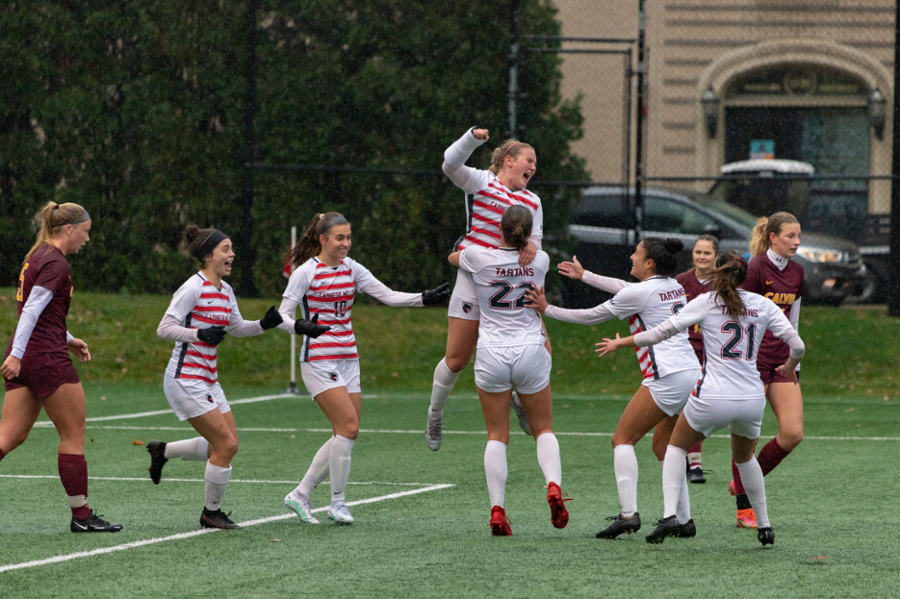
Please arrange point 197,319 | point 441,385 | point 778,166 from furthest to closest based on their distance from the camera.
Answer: point 778,166 → point 441,385 → point 197,319

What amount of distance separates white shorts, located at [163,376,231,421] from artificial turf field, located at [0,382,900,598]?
669mm

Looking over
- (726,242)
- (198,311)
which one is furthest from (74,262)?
(198,311)

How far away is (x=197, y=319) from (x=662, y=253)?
8.42 feet

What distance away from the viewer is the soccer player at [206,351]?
23.7 ft

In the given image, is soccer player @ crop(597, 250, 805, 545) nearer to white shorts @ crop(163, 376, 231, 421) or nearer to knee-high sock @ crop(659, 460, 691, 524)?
knee-high sock @ crop(659, 460, 691, 524)

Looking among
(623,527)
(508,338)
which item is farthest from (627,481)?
(508,338)

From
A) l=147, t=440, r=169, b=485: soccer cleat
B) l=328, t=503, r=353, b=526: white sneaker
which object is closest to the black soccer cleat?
l=328, t=503, r=353, b=526: white sneaker

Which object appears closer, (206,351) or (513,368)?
(513,368)

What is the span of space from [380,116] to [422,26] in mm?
1386

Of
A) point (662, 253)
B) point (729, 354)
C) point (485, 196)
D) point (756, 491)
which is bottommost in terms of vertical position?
point (756, 491)

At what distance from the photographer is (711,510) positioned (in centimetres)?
836

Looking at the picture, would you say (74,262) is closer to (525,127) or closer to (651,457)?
(525,127)

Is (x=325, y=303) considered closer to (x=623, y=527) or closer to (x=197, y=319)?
(x=197, y=319)

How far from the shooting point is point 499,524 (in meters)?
7.13
